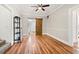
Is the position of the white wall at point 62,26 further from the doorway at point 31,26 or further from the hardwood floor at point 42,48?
the doorway at point 31,26

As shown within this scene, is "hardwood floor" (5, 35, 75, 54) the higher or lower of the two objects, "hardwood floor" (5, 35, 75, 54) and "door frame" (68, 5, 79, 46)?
the lower

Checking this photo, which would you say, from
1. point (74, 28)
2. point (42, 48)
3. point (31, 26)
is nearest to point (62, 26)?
point (74, 28)

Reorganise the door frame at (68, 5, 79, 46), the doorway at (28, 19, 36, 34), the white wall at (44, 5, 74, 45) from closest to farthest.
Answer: the door frame at (68, 5, 79, 46) → the white wall at (44, 5, 74, 45) → the doorway at (28, 19, 36, 34)

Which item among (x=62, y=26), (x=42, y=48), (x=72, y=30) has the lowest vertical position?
(x=42, y=48)

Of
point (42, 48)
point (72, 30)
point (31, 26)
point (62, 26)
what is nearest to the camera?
point (42, 48)

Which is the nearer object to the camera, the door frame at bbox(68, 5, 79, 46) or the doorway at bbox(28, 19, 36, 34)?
the door frame at bbox(68, 5, 79, 46)

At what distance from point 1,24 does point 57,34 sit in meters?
2.38

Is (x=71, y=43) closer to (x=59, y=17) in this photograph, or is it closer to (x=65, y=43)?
(x=65, y=43)

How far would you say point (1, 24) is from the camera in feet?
14.3

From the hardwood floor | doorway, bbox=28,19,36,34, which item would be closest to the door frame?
the hardwood floor

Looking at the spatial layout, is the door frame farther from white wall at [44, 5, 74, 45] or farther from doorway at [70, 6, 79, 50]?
white wall at [44, 5, 74, 45]

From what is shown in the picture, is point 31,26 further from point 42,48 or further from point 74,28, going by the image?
point 42,48
